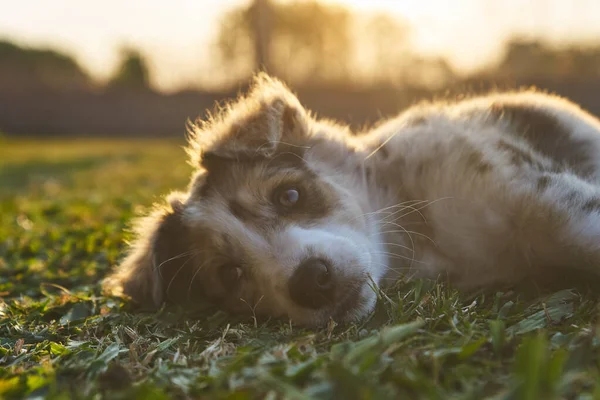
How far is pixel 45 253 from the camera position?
4648 mm

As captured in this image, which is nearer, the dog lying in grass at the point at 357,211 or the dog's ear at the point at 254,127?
the dog lying in grass at the point at 357,211

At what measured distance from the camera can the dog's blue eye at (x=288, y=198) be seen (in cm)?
322

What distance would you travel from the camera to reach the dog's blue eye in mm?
3219

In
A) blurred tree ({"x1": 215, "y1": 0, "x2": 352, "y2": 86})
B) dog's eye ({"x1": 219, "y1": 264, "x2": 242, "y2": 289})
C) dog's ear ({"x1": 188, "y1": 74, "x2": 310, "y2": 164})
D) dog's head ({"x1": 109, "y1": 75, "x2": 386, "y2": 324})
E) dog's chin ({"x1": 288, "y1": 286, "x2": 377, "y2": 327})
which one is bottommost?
dog's chin ({"x1": 288, "y1": 286, "x2": 377, "y2": 327})

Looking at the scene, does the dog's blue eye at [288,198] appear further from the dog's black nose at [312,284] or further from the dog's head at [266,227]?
the dog's black nose at [312,284]

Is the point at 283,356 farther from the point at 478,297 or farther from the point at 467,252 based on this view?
the point at 467,252

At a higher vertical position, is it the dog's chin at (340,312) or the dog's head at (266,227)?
the dog's head at (266,227)

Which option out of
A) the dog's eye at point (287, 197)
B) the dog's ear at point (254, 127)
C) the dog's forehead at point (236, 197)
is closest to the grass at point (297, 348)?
the dog's forehead at point (236, 197)

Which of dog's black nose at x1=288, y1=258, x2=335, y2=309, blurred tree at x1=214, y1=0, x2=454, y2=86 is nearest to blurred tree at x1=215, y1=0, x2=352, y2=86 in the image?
blurred tree at x1=214, y1=0, x2=454, y2=86

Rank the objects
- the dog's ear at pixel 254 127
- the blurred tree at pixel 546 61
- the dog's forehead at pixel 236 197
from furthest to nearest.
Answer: the blurred tree at pixel 546 61, the dog's ear at pixel 254 127, the dog's forehead at pixel 236 197

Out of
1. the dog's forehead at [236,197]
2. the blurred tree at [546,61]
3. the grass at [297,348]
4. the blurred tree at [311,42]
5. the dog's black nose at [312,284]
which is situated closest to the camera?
the grass at [297,348]

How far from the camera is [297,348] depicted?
2.21m

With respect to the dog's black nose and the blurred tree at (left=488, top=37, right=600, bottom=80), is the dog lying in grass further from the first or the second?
the blurred tree at (left=488, top=37, right=600, bottom=80)

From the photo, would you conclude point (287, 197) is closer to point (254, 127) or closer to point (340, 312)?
point (254, 127)
